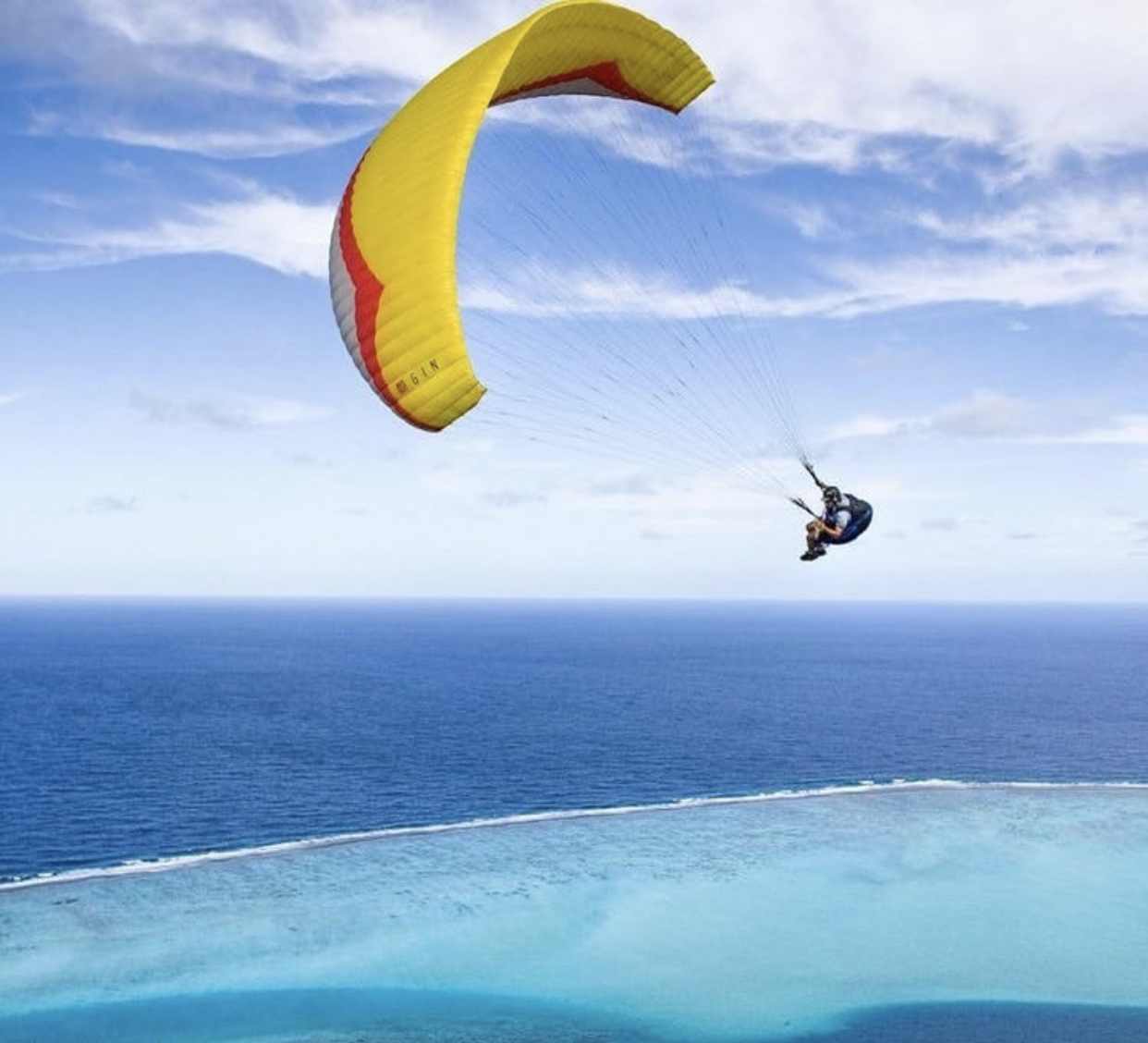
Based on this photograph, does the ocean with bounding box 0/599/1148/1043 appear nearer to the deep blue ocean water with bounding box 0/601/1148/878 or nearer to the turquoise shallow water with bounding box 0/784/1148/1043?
the turquoise shallow water with bounding box 0/784/1148/1043

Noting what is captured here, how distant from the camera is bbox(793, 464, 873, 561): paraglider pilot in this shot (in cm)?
1250

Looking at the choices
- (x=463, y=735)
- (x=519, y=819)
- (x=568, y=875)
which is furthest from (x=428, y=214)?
(x=463, y=735)

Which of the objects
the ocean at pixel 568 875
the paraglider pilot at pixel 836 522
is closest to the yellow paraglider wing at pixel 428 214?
the paraglider pilot at pixel 836 522

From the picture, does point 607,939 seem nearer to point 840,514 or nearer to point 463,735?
point 840,514

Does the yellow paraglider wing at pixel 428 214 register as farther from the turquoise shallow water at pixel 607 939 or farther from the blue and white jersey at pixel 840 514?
the turquoise shallow water at pixel 607 939

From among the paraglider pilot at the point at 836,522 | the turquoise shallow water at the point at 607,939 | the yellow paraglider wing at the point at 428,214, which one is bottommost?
the turquoise shallow water at the point at 607,939

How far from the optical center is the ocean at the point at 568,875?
58.8 feet

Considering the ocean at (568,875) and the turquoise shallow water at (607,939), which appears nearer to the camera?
the turquoise shallow water at (607,939)

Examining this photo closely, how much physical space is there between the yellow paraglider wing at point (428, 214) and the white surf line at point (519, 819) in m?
19.9

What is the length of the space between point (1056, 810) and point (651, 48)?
2881 cm

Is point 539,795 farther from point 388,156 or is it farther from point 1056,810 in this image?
point 388,156

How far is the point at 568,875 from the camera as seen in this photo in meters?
25.1

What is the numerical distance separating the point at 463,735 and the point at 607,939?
29347 mm

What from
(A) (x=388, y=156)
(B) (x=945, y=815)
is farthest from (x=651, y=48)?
(B) (x=945, y=815)
